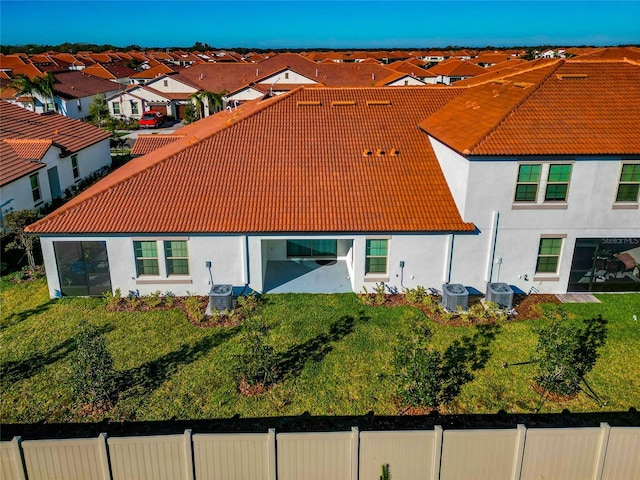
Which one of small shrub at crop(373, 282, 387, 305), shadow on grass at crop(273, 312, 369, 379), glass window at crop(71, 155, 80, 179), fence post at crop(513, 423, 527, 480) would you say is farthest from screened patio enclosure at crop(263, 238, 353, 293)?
glass window at crop(71, 155, 80, 179)

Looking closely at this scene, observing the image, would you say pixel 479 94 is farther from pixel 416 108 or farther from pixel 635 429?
pixel 635 429

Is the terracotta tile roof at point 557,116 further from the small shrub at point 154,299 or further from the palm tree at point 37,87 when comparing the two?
the palm tree at point 37,87

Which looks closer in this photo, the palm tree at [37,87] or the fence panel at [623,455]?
the fence panel at [623,455]

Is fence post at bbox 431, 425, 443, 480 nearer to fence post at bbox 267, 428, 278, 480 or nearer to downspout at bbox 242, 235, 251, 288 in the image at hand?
fence post at bbox 267, 428, 278, 480

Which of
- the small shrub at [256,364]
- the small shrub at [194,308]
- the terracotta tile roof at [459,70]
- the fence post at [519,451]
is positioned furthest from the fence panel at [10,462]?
the terracotta tile roof at [459,70]

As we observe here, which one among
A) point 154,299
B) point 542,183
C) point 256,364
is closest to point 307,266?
point 154,299

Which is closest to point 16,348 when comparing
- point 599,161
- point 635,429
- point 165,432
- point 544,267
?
point 165,432
